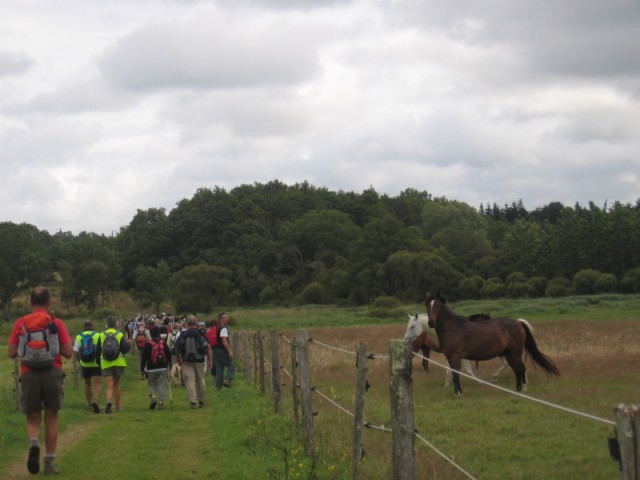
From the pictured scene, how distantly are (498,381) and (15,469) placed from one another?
38.6 ft

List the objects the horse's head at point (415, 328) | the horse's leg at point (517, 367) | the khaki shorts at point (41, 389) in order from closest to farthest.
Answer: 1. the khaki shorts at point (41, 389)
2. the horse's leg at point (517, 367)
3. the horse's head at point (415, 328)

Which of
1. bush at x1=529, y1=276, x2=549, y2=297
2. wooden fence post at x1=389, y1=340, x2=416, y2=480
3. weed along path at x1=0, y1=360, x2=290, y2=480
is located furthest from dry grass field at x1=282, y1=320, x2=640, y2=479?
bush at x1=529, y1=276, x2=549, y2=297

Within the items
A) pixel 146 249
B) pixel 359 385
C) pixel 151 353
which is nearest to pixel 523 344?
pixel 151 353

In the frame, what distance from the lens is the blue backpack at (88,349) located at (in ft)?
55.7

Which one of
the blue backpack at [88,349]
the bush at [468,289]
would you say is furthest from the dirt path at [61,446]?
the bush at [468,289]

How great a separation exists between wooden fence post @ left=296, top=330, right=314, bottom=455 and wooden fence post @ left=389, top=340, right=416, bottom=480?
12.3 feet

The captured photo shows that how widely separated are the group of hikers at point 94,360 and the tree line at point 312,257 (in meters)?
54.7

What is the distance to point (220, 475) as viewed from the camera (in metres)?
10.2

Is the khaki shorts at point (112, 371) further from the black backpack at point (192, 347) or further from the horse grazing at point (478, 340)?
the horse grazing at point (478, 340)

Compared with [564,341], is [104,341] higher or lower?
higher

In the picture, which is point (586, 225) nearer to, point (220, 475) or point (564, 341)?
point (564, 341)

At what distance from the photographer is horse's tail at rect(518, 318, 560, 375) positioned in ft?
60.2

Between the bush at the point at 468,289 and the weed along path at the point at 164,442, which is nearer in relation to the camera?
the weed along path at the point at 164,442

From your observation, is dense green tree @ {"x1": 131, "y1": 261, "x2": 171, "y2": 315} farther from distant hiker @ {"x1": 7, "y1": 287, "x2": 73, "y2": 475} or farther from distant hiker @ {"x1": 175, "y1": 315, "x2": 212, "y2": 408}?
distant hiker @ {"x1": 7, "y1": 287, "x2": 73, "y2": 475}
